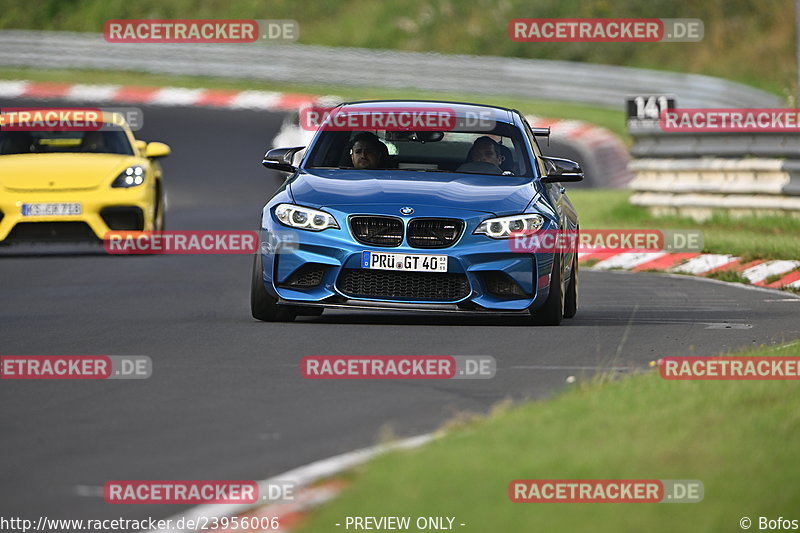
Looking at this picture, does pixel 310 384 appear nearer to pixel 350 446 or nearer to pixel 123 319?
pixel 350 446

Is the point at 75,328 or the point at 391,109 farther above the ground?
the point at 391,109

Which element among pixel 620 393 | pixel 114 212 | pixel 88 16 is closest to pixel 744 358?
pixel 620 393

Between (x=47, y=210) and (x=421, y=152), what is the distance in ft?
19.3

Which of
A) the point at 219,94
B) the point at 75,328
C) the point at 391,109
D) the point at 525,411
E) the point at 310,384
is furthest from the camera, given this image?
the point at 219,94

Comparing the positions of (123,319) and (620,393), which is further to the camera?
(123,319)

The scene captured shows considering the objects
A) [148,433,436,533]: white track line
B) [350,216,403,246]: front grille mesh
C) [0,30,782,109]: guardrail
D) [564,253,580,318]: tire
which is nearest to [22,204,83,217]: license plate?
[564,253,580,318]: tire

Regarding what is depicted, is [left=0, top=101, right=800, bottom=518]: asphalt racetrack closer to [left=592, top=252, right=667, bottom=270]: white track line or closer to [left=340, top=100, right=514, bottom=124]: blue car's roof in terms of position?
[left=592, top=252, right=667, bottom=270]: white track line

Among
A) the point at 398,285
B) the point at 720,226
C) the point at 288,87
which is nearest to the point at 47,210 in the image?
the point at 398,285

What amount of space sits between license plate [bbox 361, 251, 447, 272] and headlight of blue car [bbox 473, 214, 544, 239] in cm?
31

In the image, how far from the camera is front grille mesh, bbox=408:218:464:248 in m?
11.1

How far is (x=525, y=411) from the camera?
7492 millimetres

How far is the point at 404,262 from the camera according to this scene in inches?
435

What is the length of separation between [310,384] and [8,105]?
103ft

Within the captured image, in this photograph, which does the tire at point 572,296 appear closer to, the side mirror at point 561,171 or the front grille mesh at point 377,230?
the side mirror at point 561,171
